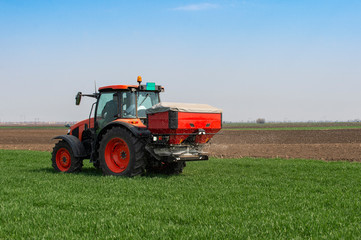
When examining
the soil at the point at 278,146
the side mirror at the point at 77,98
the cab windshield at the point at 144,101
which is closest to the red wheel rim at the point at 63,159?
the side mirror at the point at 77,98

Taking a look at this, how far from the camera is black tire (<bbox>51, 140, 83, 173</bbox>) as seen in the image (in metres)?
12.3

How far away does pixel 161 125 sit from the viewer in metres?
10.3

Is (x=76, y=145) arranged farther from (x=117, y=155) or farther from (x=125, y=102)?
(x=125, y=102)

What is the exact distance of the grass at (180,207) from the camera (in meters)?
5.72

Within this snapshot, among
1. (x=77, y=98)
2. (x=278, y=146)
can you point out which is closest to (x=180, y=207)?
(x=77, y=98)

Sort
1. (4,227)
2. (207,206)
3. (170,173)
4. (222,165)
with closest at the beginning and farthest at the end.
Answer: (4,227) → (207,206) → (170,173) → (222,165)

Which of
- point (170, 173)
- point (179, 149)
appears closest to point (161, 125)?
point (179, 149)

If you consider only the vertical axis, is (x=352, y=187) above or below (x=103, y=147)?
below

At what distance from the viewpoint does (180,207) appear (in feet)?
23.4

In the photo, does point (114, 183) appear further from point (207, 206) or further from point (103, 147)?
point (207, 206)

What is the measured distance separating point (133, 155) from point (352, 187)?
18.9ft

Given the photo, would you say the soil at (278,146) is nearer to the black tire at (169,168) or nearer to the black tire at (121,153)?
the black tire at (169,168)

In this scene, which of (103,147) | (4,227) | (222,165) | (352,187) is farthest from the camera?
(222,165)

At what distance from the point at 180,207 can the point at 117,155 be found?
4739 mm
